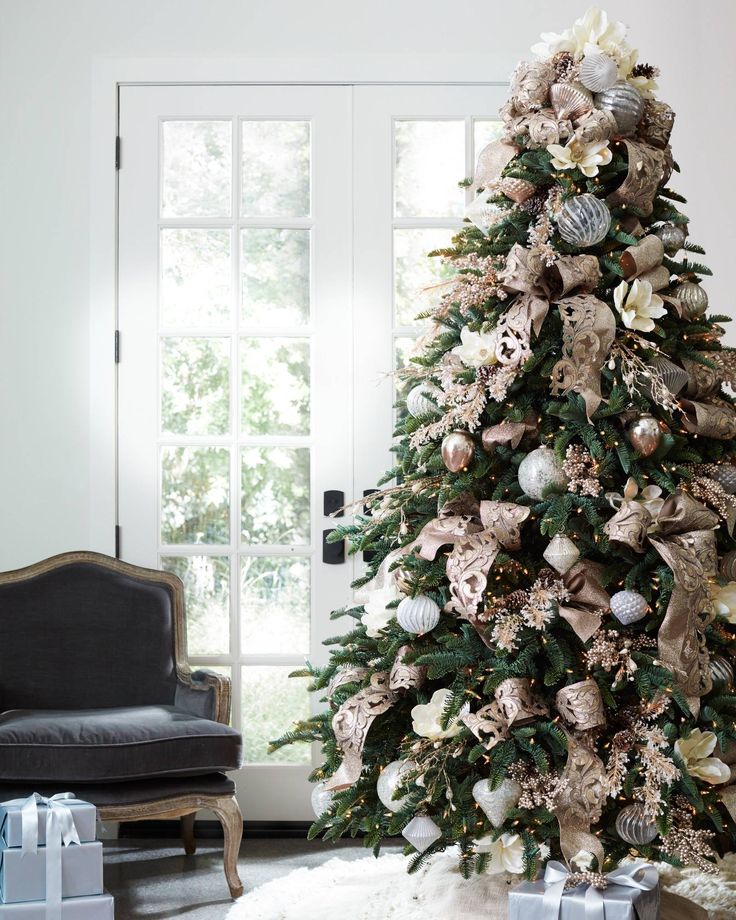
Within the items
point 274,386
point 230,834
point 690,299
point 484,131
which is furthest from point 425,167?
point 230,834

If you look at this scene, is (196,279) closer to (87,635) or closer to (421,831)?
(87,635)

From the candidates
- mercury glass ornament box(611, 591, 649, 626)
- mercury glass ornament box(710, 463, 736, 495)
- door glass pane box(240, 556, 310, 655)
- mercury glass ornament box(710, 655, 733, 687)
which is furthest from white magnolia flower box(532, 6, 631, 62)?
door glass pane box(240, 556, 310, 655)

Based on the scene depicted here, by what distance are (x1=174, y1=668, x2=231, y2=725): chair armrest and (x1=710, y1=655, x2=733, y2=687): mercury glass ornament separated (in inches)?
60.8

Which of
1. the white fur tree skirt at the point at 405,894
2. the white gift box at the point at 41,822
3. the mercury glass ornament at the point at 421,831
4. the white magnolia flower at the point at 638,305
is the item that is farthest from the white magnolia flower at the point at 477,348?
the white gift box at the point at 41,822

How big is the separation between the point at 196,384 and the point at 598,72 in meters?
1.83

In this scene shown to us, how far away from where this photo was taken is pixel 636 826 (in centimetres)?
186

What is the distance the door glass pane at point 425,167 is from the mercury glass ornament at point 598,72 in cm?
137

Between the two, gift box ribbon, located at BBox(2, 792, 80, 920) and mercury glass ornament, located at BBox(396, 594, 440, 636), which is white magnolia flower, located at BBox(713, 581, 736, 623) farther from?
gift box ribbon, located at BBox(2, 792, 80, 920)

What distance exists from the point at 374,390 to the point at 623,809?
1790 millimetres

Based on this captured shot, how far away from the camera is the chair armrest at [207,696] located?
116 inches

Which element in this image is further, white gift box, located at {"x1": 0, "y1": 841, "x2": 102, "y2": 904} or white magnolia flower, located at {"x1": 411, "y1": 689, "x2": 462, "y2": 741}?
white gift box, located at {"x1": 0, "y1": 841, "x2": 102, "y2": 904}

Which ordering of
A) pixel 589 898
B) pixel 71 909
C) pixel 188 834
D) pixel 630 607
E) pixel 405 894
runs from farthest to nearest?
pixel 188 834 < pixel 405 894 < pixel 71 909 < pixel 630 607 < pixel 589 898

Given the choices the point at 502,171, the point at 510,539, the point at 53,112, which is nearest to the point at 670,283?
the point at 502,171

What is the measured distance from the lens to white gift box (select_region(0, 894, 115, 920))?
2.15 metres
